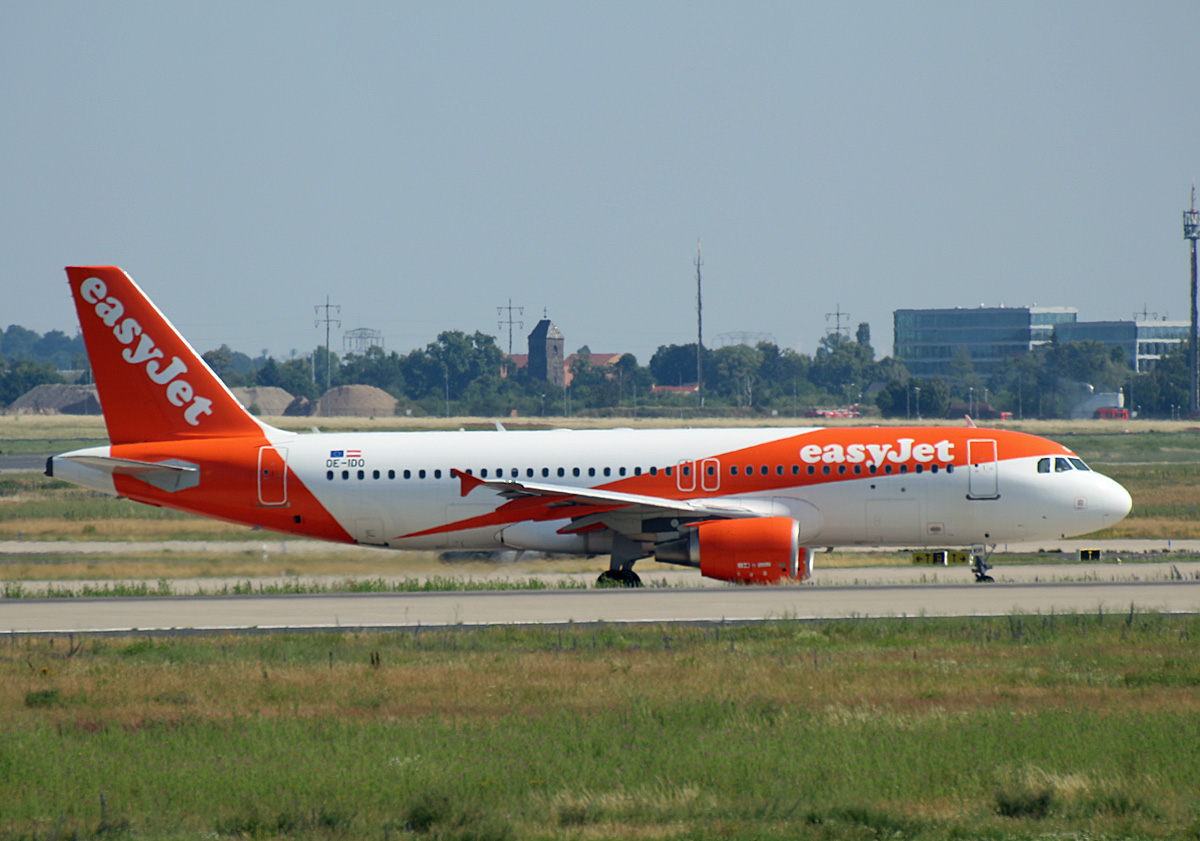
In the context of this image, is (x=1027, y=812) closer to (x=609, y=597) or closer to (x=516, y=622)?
(x=516, y=622)

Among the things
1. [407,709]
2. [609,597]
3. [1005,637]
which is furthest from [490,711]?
[609,597]

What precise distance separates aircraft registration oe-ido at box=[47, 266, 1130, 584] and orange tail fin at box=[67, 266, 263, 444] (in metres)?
0.04

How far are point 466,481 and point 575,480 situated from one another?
279 centimetres

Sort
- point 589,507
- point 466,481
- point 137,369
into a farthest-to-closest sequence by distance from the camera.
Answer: point 137,369 → point 589,507 → point 466,481

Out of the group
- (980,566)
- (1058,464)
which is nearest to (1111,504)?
(1058,464)

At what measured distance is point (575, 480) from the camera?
109ft

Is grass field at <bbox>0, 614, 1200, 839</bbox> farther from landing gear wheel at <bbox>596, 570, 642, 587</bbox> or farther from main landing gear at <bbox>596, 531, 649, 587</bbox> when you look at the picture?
main landing gear at <bbox>596, 531, 649, 587</bbox>

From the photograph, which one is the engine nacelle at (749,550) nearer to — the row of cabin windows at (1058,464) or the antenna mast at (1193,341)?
the row of cabin windows at (1058,464)

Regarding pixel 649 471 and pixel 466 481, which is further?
pixel 649 471

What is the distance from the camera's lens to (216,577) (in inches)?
1449

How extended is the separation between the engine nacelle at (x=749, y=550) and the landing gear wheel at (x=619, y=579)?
6.01 feet

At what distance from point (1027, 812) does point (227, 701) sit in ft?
35.0

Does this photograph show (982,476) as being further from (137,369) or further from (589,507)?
(137,369)

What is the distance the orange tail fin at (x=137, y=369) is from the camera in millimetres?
34188
